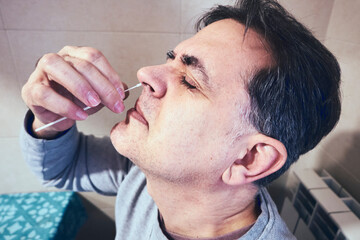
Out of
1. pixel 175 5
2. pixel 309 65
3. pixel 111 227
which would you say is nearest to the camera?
pixel 309 65

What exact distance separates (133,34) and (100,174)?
67 centimetres

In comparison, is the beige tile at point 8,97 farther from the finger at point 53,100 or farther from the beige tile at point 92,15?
the finger at point 53,100

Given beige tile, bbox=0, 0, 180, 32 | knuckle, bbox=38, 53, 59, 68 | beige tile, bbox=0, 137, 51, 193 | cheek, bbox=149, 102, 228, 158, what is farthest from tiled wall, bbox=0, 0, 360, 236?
cheek, bbox=149, 102, 228, 158

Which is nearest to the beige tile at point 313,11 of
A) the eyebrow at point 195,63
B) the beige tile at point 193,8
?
the beige tile at point 193,8

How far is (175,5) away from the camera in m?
1.04

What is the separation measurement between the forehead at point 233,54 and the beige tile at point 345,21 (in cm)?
65

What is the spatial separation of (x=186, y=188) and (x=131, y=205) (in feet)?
1.21

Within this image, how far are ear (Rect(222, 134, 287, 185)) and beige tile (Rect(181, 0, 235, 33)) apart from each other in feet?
2.25

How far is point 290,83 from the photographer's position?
0.61 metres

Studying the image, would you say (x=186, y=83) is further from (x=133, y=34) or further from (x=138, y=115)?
(x=133, y=34)

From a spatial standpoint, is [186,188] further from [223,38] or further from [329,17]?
[329,17]

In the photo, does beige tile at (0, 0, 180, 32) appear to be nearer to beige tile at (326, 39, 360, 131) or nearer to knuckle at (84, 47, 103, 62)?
knuckle at (84, 47, 103, 62)

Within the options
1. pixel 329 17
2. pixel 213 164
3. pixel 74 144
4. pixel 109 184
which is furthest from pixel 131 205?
pixel 329 17

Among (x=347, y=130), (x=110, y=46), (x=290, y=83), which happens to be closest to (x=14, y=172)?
(x=110, y=46)
